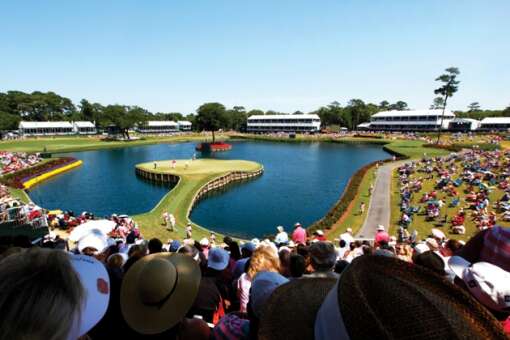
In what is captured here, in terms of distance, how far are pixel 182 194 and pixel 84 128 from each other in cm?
10647

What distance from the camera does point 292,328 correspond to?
78.9 inches

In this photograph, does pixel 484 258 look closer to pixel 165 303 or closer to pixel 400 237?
pixel 165 303

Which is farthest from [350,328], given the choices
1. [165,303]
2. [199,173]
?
[199,173]

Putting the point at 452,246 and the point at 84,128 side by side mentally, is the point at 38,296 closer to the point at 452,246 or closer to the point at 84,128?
the point at 452,246

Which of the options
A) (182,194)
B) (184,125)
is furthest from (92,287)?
(184,125)

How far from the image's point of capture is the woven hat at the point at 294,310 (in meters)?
1.98

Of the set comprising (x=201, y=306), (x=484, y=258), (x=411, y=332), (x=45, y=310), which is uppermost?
(x=411, y=332)

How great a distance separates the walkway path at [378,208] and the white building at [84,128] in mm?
115408

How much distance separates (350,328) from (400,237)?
1842cm

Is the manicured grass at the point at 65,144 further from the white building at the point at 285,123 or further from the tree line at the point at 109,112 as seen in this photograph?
the white building at the point at 285,123

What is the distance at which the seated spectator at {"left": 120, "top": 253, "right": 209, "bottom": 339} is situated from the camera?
3537 mm

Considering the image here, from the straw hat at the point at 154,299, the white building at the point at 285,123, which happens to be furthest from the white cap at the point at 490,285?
the white building at the point at 285,123

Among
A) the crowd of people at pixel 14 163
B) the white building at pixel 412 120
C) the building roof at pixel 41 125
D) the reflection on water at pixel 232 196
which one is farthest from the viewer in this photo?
the white building at pixel 412 120

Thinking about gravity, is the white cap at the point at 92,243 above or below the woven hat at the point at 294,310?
below
